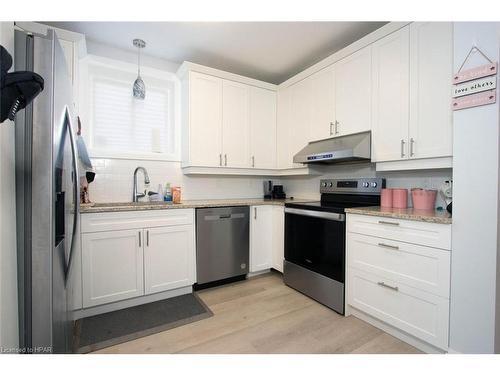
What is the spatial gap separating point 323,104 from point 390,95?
70 centimetres

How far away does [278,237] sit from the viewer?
270 cm

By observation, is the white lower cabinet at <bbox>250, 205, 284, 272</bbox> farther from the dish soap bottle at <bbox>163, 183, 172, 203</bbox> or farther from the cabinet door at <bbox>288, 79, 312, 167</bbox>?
the dish soap bottle at <bbox>163, 183, 172, 203</bbox>

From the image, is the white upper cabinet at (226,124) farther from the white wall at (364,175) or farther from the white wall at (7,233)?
the white wall at (7,233)

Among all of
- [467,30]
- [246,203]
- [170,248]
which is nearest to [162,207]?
[170,248]

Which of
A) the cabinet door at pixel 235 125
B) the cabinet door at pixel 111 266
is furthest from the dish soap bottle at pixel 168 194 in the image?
the cabinet door at pixel 235 125

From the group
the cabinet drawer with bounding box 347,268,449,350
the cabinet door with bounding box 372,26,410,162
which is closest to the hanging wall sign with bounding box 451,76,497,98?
the cabinet door with bounding box 372,26,410,162

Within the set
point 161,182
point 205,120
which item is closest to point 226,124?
point 205,120

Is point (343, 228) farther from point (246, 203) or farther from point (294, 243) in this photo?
point (246, 203)

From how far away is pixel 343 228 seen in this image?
195 centimetres

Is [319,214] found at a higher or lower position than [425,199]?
lower

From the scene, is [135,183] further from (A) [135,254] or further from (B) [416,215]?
(B) [416,215]

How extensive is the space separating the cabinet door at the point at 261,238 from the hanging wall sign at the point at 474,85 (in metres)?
1.88

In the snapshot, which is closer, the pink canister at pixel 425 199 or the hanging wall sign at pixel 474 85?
the hanging wall sign at pixel 474 85

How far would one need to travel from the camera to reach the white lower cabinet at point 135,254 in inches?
74.5
